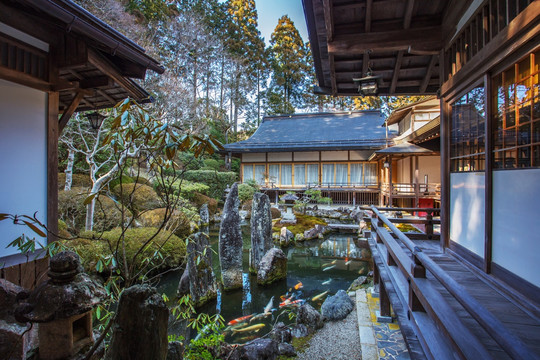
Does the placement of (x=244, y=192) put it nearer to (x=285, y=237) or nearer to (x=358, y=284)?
(x=285, y=237)

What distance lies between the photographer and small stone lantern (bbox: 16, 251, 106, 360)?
47.5 inches

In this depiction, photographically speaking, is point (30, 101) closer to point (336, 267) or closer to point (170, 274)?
point (170, 274)

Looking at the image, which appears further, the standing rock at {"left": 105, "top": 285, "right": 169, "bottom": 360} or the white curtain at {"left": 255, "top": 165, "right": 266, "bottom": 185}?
the white curtain at {"left": 255, "top": 165, "right": 266, "bottom": 185}

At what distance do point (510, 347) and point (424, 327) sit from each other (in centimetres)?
112

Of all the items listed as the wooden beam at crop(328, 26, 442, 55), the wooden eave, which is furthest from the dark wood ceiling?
the wooden eave

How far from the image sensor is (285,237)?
1134 centimetres

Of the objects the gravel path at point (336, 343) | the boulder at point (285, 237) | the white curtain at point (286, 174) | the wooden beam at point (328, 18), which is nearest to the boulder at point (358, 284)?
the gravel path at point (336, 343)

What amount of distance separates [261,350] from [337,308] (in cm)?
217

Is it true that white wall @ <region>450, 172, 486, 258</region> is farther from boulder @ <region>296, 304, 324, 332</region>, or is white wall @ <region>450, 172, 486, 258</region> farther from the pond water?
the pond water

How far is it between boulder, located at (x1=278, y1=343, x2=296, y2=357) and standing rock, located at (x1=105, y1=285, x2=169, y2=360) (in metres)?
3.97

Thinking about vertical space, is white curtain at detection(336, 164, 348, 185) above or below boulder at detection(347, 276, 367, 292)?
above

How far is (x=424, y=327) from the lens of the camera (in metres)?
2.02

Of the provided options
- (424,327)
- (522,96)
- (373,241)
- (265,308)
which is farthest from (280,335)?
(522,96)

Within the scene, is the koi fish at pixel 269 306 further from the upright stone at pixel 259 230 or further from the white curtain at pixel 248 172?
the white curtain at pixel 248 172
